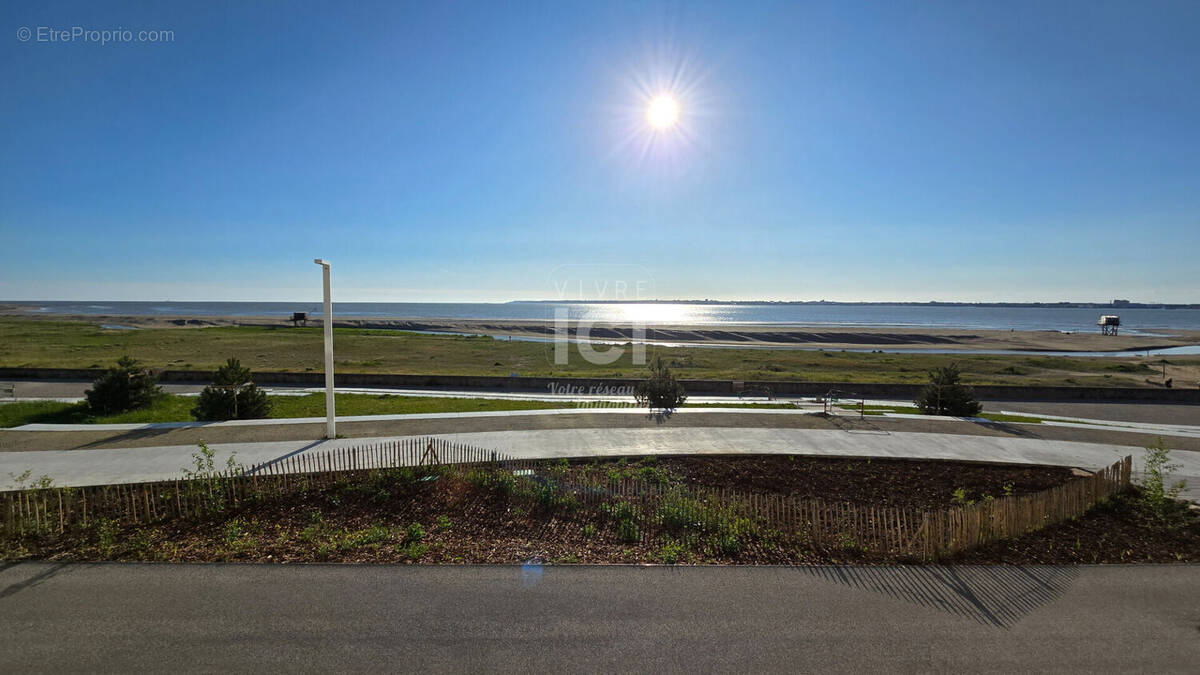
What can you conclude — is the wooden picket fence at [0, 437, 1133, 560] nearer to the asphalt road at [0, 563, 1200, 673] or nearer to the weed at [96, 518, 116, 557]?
the weed at [96, 518, 116, 557]

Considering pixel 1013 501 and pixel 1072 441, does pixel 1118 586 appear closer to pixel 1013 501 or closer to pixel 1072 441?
pixel 1013 501

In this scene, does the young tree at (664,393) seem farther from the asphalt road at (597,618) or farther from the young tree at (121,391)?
the young tree at (121,391)

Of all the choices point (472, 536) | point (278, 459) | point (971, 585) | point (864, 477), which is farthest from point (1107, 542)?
point (278, 459)

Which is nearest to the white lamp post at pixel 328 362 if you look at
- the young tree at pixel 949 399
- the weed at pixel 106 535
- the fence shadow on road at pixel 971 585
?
the weed at pixel 106 535

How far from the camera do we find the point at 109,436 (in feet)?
39.8

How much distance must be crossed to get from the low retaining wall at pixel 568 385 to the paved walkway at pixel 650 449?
9645 millimetres

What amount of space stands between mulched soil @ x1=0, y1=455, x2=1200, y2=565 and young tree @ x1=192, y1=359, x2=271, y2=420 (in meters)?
7.73

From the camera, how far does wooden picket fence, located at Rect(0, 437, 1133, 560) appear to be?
22.3 feet

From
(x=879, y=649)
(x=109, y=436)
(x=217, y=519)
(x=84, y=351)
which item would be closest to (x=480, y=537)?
(x=217, y=519)

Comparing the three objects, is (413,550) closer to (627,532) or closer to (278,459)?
(627,532)

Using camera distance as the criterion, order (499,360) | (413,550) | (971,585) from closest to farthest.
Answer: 1. (971,585)
2. (413,550)
3. (499,360)

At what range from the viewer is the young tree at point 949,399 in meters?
16.5

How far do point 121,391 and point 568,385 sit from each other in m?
14.5

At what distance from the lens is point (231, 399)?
1423 centimetres
